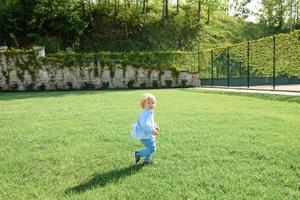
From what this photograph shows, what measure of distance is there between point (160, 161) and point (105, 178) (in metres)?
0.94

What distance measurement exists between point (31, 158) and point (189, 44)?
114 ft

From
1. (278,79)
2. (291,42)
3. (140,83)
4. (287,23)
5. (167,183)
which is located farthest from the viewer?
(287,23)

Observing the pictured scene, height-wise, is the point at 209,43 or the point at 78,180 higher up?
the point at 209,43

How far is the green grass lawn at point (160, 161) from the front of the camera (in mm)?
3707

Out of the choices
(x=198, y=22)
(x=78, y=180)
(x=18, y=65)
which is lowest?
(x=78, y=180)

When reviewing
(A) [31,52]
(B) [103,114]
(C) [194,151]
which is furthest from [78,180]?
(A) [31,52]

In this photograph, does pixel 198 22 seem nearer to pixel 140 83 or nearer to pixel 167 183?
pixel 140 83

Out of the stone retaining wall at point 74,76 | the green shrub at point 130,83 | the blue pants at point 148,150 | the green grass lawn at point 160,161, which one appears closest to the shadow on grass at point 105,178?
the green grass lawn at point 160,161

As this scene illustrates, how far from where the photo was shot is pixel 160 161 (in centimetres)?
486

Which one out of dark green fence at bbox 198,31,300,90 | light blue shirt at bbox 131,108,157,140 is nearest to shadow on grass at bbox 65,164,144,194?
light blue shirt at bbox 131,108,157,140

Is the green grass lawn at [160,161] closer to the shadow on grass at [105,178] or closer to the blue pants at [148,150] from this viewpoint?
the shadow on grass at [105,178]

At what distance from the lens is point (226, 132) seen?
6.75m

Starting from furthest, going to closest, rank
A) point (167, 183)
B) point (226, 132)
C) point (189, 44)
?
point (189, 44), point (226, 132), point (167, 183)

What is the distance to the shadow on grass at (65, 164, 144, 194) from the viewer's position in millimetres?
3854
